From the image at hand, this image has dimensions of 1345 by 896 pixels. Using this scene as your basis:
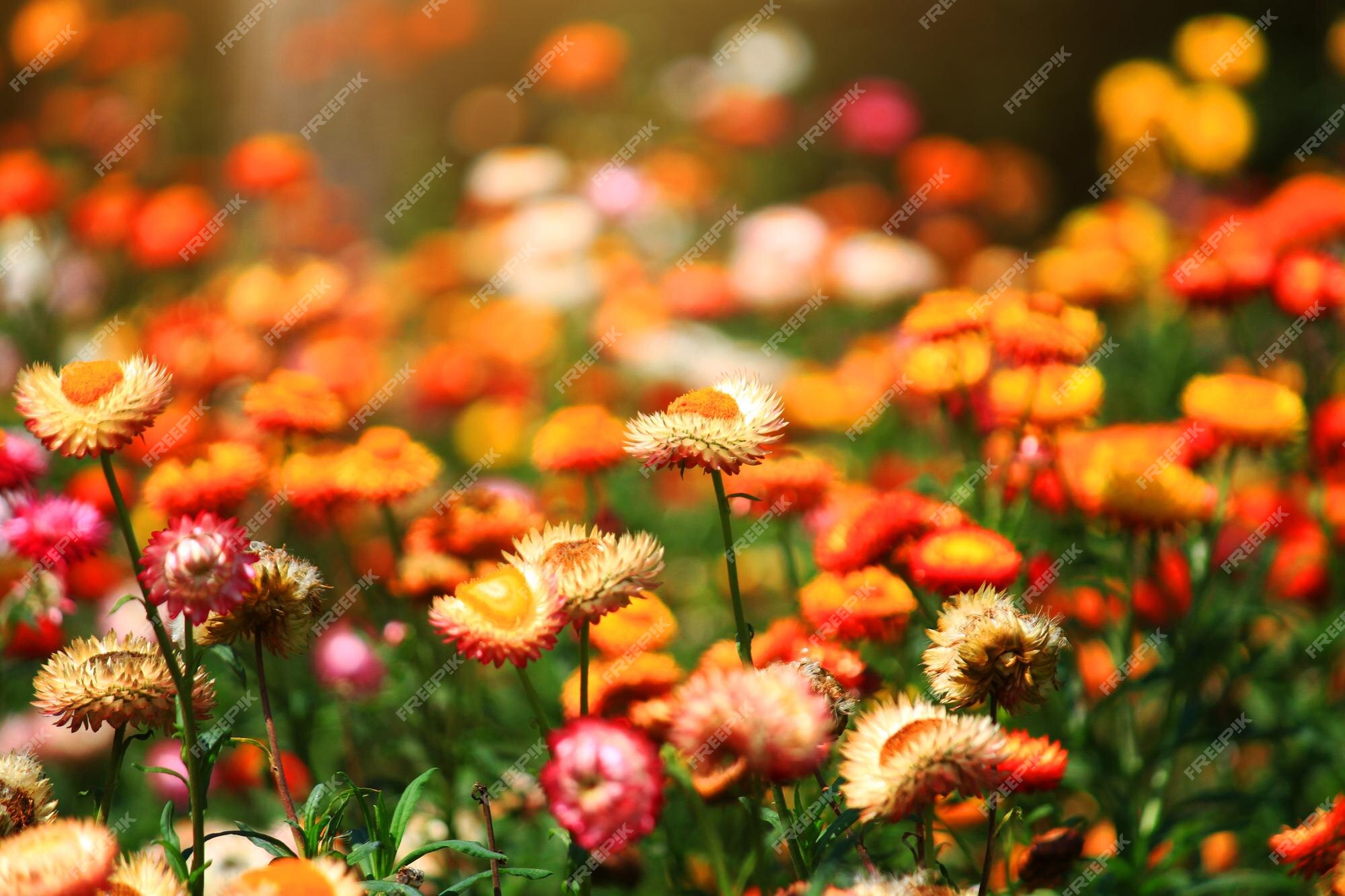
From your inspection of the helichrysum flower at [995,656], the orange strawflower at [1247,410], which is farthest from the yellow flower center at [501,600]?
the orange strawflower at [1247,410]

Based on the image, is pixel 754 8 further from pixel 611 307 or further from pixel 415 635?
pixel 415 635

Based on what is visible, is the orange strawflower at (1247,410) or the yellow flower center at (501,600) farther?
the orange strawflower at (1247,410)

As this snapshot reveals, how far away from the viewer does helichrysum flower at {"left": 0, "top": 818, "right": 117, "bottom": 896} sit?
1.14m

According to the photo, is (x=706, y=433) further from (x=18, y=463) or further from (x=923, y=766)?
(x=18, y=463)

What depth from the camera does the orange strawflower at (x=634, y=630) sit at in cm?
192

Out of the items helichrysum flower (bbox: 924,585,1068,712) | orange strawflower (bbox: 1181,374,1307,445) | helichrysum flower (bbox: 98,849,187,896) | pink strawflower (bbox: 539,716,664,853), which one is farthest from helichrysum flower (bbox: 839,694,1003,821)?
orange strawflower (bbox: 1181,374,1307,445)

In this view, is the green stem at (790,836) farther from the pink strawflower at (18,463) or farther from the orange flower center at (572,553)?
the pink strawflower at (18,463)

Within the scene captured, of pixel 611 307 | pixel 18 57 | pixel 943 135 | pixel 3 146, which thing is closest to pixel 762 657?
pixel 611 307

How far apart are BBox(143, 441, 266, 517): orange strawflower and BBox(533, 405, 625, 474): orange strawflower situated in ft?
1.90

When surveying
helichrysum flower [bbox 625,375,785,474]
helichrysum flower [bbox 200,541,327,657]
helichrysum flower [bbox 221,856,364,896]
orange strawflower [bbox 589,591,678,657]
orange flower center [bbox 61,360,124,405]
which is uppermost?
orange flower center [bbox 61,360,124,405]

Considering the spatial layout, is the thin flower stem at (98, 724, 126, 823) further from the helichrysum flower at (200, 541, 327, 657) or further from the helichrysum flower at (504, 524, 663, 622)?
the helichrysum flower at (504, 524, 663, 622)

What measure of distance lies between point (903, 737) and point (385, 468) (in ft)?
4.26

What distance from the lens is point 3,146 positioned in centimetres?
522

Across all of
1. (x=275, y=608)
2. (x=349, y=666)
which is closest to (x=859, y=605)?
(x=275, y=608)
